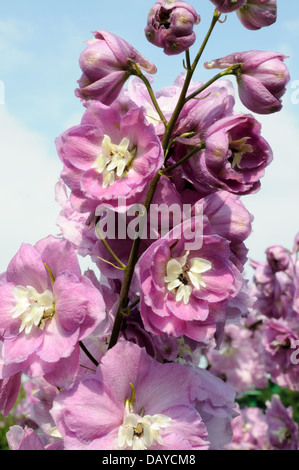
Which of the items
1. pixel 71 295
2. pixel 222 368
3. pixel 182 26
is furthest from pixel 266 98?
pixel 222 368

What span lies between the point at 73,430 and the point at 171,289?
23 centimetres

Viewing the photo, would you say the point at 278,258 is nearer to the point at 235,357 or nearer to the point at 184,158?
the point at 235,357

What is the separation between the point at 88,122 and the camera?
2.67 ft

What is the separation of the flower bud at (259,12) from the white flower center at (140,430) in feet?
1.94

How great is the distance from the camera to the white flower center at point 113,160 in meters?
0.79

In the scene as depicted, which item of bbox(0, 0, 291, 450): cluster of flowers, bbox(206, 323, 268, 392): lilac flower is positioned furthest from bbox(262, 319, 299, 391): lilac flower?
bbox(0, 0, 291, 450): cluster of flowers

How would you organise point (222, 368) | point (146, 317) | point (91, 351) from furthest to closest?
point (222, 368) → point (91, 351) → point (146, 317)

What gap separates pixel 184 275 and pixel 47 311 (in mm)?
200

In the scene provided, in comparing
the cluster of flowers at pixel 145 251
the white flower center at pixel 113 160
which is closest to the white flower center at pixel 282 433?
the cluster of flowers at pixel 145 251

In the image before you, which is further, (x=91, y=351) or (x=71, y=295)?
(x=91, y=351)

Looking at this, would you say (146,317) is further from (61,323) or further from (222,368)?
Answer: (222,368)

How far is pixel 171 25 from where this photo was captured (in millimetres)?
772

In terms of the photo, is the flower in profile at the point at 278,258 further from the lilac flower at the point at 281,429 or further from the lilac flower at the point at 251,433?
the lilac flower at the point at 251,433
